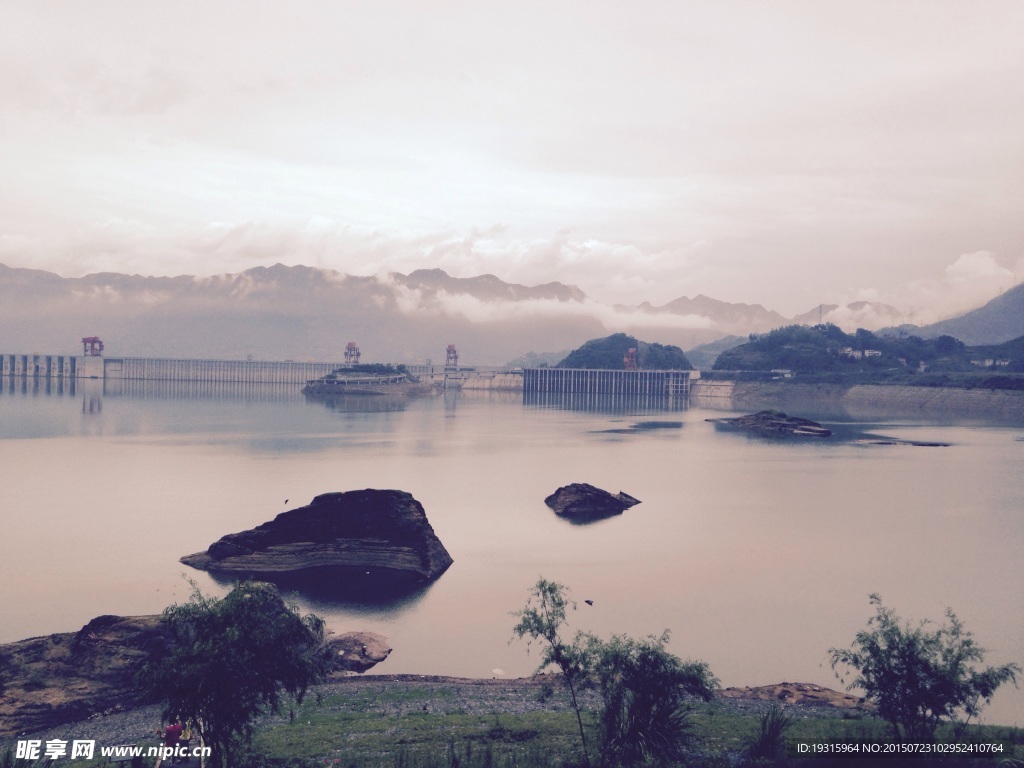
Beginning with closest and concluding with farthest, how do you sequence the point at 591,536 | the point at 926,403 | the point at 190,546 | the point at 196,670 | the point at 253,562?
the point at 196,670, the point at 253,562, the point at 190,546, the point at 591,536, the point at 926,403

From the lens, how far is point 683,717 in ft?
60.3

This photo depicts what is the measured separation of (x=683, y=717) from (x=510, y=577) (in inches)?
881

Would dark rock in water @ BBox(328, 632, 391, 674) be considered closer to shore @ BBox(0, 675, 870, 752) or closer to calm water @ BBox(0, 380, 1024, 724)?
calm water @ BBox(0, 380, 1024, 724)

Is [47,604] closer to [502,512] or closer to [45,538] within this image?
[45,538]

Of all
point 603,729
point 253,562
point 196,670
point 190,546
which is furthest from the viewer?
point 190,546

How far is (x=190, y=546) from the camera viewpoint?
44.8m

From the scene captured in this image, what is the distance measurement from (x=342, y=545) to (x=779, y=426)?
341ft

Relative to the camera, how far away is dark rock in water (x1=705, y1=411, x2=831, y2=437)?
124562 millimetres

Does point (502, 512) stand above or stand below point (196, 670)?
below

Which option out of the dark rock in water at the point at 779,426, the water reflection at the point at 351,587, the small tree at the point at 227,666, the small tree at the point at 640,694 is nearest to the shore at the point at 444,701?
the small tree at the point at 640,694

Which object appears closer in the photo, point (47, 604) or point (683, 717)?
point (683, 717)

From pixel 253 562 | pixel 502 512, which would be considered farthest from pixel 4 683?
pixel 502 512

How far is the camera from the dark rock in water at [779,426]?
124562 mm

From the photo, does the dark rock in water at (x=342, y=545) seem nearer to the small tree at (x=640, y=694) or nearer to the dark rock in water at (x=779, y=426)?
the small tree at (x=640, y=694)
